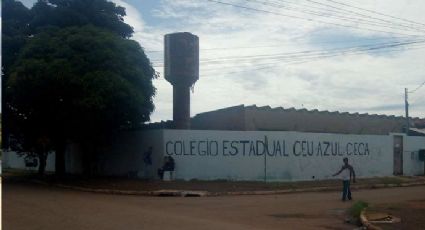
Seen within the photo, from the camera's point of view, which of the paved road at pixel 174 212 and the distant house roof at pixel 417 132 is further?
the distant house roof at pixel 417 132

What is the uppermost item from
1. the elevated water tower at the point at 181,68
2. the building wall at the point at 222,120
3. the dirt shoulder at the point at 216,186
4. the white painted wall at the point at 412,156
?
the elevated water tower at the point at 181,68

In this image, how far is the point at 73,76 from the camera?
2177 centimetres

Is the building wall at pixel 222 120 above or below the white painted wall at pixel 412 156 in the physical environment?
above

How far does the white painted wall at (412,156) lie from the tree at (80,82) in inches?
681

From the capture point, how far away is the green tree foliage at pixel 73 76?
21719 mm

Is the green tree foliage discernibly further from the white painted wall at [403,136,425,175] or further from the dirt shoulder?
the white painted wall at [403,136,425,175]

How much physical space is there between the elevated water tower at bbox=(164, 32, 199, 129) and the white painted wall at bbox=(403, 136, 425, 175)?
564 inches

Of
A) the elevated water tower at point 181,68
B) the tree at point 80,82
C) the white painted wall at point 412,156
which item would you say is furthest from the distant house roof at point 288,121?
the tree at point 80,82

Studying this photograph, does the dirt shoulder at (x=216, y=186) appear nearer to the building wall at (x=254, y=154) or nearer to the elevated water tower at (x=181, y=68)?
the building wall at (x=254, y=154)

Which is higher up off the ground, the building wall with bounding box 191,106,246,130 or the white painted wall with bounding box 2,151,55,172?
the building wall with bounding box 191,106,246,130

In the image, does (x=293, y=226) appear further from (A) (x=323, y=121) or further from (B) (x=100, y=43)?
(A) (x=323, y=121)

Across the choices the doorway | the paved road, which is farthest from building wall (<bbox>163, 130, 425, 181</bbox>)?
the paved road

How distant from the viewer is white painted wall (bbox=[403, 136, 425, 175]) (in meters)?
33.3

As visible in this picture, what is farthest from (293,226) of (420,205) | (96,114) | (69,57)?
(69,57)
